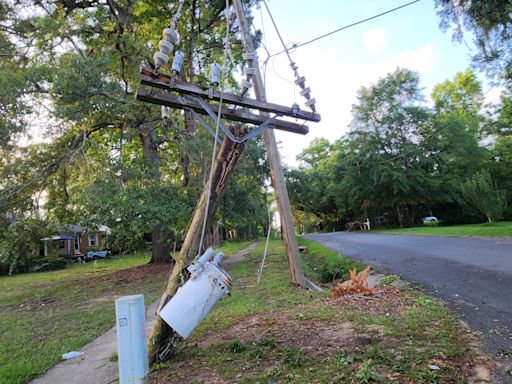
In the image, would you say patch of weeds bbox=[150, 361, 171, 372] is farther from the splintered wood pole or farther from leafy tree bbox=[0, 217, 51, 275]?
leafy tree bbox=[0, 217, 51, 275]

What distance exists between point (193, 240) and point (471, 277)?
Answer: 5.81 metres

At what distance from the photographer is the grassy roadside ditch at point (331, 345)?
3166 mm

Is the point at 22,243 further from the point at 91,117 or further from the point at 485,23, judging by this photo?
the point at 485,23

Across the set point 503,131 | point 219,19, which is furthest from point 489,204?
point 219,19

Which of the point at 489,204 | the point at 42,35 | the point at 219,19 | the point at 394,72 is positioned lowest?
the point at 489,204

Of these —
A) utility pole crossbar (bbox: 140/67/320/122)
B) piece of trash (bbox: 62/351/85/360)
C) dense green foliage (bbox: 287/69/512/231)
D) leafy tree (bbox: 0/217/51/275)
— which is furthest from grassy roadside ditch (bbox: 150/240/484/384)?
dense green foliage (bbox: 287/69/512/231)

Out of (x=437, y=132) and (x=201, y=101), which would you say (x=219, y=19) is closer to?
(x=201, y=101)

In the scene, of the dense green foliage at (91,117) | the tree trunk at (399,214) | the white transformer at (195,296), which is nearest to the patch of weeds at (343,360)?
the white transformer at (195,296)

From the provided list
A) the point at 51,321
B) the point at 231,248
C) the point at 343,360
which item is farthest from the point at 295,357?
the point at 231,248

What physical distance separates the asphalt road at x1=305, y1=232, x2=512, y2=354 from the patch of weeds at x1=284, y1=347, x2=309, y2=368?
1799 millimetres

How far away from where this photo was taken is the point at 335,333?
171 inches

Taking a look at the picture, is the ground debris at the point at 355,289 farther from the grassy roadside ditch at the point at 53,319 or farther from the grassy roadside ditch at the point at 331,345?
the grassy roadside ditch at the point at 53,319

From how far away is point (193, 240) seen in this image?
410 cm

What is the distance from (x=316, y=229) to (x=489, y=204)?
42925mm
